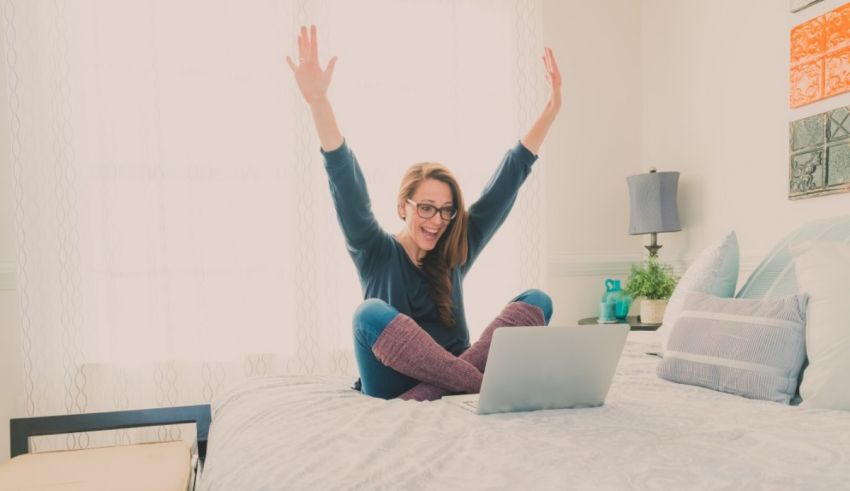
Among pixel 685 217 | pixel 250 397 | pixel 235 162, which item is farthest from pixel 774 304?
pixel 235 162

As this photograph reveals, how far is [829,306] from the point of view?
1.45 m

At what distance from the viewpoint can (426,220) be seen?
1.90m

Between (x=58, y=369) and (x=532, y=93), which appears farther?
(x=532, y=93)

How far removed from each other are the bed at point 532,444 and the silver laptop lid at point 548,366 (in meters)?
0.04

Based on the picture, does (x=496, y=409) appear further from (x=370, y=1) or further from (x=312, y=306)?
(x=370, y=1)

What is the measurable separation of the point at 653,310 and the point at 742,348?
151 centimetres

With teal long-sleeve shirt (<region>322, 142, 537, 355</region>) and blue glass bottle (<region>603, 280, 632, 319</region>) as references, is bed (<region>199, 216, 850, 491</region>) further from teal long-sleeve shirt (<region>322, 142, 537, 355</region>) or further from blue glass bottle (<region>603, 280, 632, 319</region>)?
blue glass bottle (<region>603, 280, 632, 319</region>)

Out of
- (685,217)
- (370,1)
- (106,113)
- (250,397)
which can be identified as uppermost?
(370,1)

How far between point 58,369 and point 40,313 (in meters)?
0.26

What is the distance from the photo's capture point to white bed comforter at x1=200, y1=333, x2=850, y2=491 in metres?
0.84

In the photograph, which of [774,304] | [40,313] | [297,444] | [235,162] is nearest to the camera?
[297,444]

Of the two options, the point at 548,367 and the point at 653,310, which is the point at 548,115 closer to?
the point at 548,367

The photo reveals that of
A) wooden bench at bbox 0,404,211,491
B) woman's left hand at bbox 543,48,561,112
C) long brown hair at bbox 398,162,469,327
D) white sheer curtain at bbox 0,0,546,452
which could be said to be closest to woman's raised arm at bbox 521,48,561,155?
woman's left hand at bbox 543,48,561,112

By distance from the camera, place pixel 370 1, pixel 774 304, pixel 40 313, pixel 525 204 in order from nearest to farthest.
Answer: pixel 774 304 < pixel 40 313 < pixel 370 1 < pixel 525 204
